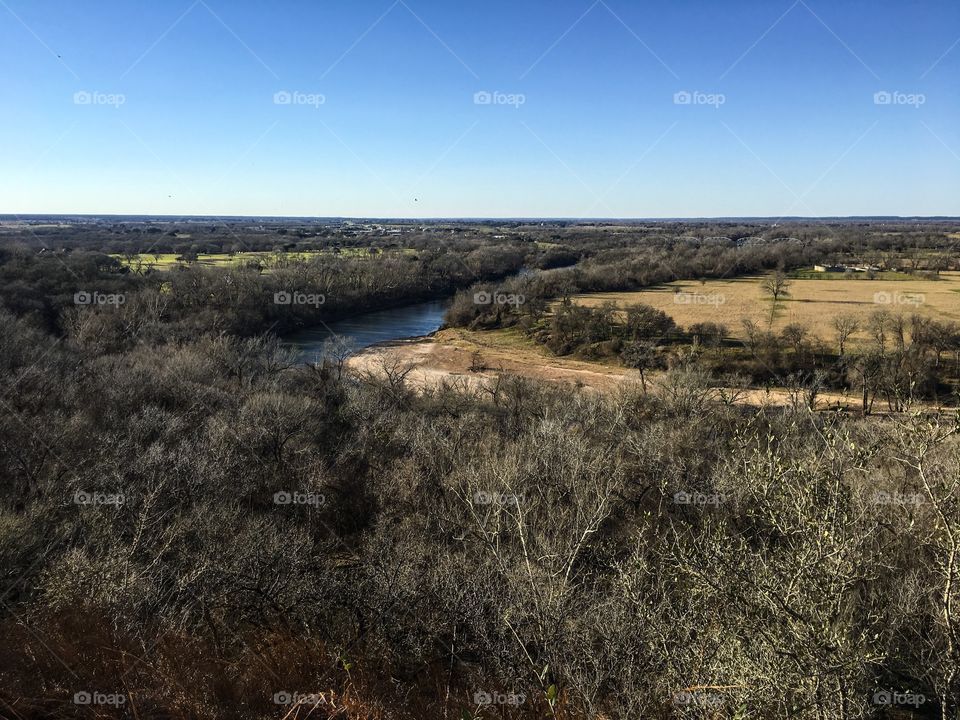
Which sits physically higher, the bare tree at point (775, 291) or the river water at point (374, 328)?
the bare tree at point (775, 291)

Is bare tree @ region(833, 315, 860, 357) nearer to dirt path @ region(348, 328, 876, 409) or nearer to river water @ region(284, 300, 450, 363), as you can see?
dirt path @ region(348, 328, 876, 409)

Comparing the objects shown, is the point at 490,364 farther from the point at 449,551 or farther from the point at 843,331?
the point at 449,551

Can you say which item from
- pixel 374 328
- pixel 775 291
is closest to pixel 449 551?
pixel 374 328

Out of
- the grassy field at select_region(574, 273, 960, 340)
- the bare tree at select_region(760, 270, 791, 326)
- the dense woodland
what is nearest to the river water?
the grassy field at select_region(574, 273, 960, 340)

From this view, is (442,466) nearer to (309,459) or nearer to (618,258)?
(309,459)

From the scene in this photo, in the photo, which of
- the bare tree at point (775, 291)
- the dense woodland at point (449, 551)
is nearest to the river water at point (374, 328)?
the dense woodland at point (449, 551)

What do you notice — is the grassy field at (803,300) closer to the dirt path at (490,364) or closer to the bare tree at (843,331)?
the bare tree at (843,331)
